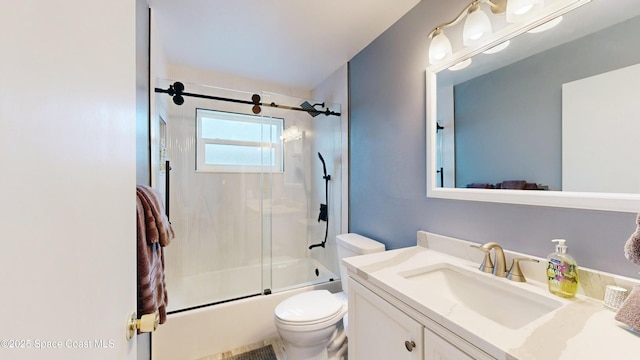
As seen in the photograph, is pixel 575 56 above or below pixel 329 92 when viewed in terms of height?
below

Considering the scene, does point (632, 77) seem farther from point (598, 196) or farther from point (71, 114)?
point (71, 114)

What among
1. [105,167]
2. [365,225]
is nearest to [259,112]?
[365,225]

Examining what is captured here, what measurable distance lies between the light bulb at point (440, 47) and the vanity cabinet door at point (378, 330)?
126cm

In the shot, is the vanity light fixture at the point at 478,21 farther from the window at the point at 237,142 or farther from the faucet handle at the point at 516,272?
the window at the point at 237,142

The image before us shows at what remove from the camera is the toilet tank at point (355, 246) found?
5.45 feet

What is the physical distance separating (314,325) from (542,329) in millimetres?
1066

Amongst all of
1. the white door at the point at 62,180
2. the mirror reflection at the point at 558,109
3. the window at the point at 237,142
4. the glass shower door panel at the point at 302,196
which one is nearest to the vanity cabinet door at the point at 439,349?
the mirror reflection at the point at 558,109

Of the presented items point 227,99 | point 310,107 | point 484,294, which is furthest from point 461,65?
point 227,99

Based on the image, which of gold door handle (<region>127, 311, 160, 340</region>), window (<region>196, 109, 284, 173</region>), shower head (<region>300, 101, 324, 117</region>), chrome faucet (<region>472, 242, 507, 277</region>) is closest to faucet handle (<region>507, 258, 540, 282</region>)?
chrome faucet (<region>472, 242, 507, 277</region>)

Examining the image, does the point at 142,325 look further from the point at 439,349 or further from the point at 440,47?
the point at 440,47

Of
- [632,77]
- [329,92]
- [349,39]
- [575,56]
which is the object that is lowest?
[632,77]

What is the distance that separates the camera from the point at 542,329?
2.09ft

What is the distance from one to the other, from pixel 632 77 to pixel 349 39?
1.51 meters

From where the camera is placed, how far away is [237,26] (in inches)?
65.7
